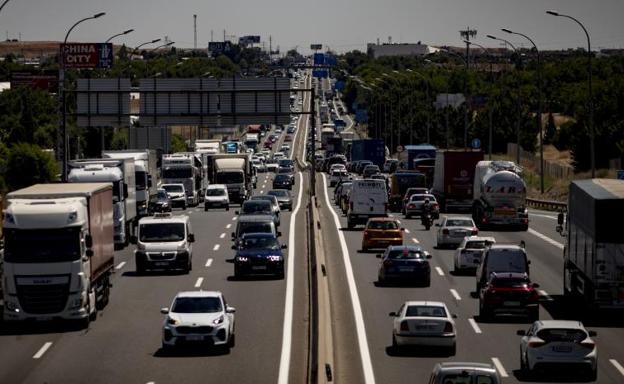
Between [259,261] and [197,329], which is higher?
[197,329]

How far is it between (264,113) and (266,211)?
73.1 ft

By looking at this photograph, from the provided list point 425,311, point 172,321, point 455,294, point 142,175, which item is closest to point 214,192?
point 142,175

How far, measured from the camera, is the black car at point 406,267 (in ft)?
156

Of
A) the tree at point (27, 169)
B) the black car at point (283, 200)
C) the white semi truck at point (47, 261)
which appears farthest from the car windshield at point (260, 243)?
the tree at point (27, 169)

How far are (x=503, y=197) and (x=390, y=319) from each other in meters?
32.8

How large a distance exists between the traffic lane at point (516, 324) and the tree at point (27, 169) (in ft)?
141

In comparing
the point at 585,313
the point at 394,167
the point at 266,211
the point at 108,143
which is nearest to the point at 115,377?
the point at 585,313

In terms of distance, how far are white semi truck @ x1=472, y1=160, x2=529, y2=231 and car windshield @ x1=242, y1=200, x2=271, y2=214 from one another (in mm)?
10557

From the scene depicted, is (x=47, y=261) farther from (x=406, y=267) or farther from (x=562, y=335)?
(x=562, y=335)

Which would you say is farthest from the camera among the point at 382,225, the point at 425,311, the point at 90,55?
the point at 90,55

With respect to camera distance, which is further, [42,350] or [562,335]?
[42,350]

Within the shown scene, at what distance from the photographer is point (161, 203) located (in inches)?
3233

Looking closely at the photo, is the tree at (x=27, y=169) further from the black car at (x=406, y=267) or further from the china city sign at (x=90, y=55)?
the black car at (x=406, y=267)

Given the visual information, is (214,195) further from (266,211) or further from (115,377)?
(115,377)
